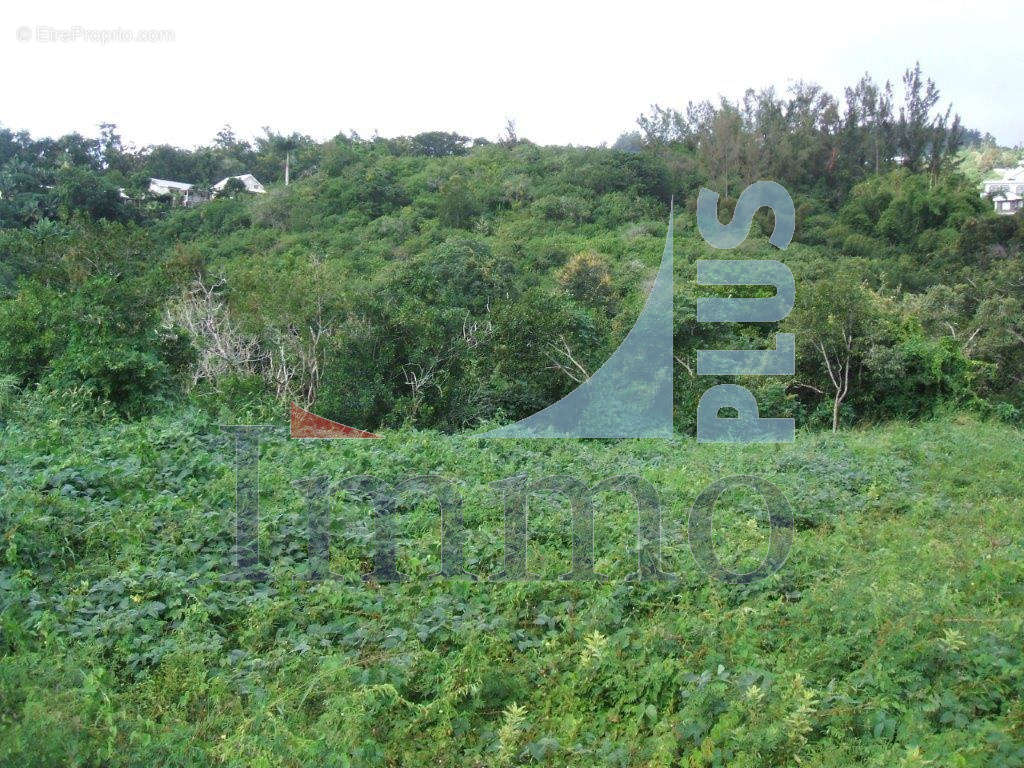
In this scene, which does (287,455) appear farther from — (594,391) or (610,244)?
(610,244)

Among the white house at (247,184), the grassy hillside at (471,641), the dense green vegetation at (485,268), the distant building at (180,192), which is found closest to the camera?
the grassy hillside at (471,641)

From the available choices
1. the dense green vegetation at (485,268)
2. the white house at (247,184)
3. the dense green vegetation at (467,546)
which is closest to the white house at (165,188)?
the dense green vegetation at (485,268)

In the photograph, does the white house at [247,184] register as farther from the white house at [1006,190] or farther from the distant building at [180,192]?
the white house at [1006,190]

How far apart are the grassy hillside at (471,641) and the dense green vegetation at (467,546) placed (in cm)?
1

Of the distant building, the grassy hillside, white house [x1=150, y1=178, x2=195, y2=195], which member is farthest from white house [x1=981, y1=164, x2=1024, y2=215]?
white house [x1=150, y1=178, x2=195, y2=195]

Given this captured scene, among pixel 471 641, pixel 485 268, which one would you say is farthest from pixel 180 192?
pixel 471 641

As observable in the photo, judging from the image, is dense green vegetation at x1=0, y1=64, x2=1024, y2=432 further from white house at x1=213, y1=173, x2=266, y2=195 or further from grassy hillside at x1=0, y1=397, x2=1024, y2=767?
grassy hillside at x1=0, y1=397, x2=1024, y2=767

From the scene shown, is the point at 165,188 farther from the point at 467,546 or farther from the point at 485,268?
the point at 467,546

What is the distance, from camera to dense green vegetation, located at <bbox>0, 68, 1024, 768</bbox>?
2.61 metres

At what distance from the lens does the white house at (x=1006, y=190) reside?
25.8 m

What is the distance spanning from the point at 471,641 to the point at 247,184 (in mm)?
31030

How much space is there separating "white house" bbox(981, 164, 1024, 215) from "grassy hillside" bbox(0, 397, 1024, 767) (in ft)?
78.7

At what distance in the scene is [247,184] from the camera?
3114cm

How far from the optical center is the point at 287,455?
5301 mm
